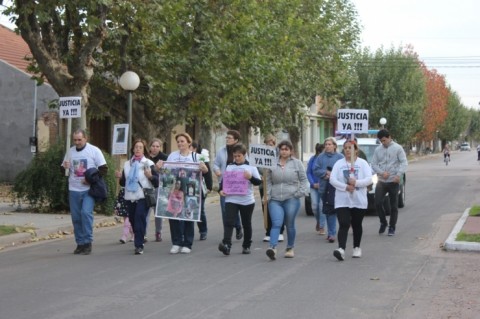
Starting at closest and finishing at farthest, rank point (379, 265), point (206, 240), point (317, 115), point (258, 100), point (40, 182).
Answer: point (379, 265)
point (206, 240)
point (40, 182)
point (258, 100)
point (317, 115)

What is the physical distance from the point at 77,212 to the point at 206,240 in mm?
2554

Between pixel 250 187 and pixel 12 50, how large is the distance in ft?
73.8

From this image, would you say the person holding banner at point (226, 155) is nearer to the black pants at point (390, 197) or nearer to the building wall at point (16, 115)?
the black pants at point (390, 197)

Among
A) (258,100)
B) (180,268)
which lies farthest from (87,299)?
(258,100)

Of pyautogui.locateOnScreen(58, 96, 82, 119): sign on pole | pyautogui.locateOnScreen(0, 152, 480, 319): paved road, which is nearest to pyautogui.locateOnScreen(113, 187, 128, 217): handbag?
pyautogui.locateOnScreen(0, 152, 480, 319): paved road

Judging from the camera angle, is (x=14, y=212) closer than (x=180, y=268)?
No

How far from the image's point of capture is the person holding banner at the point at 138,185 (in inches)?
438

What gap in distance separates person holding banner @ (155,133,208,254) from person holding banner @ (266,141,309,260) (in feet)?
4.12

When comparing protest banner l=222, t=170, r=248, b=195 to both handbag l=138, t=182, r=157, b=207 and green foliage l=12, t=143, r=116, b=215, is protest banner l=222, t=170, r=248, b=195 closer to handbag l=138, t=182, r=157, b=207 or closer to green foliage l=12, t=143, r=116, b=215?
handbag l=138, t=182, r=157, b=207

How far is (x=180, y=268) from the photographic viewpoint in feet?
32.0

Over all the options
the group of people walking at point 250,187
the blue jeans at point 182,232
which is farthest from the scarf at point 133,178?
the blue jeans at point 182,232

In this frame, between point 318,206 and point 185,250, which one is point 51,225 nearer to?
point 185,250

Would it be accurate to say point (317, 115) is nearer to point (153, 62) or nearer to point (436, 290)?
point (153, 62)

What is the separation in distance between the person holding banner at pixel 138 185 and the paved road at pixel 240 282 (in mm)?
406
